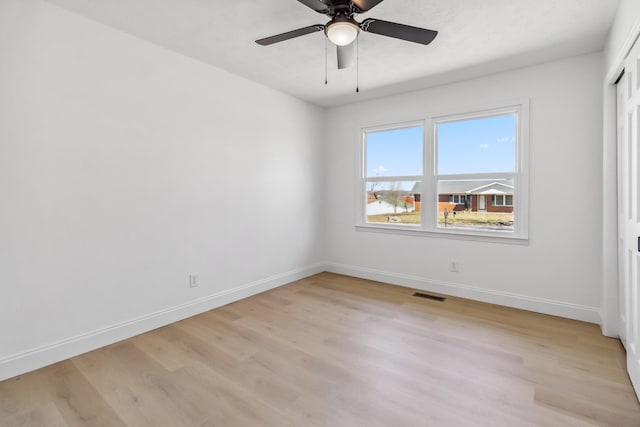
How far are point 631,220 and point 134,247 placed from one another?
3.71 m

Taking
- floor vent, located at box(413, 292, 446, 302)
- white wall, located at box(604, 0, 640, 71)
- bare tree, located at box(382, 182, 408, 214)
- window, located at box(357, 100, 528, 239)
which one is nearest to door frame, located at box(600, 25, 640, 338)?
white wall, located at box(604, 0, 640, 71)

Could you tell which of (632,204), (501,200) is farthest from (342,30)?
(501,200)

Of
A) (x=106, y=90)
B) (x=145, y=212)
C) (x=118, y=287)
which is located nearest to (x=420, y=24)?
(x=106, y=90)

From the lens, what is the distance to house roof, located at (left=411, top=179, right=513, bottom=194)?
3467mm

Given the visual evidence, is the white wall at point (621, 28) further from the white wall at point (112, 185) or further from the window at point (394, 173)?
the white wall at point (112, 185)

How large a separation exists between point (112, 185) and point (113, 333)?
1236 mm

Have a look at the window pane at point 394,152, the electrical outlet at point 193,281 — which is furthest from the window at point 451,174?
the electrical outlet at point 193,281

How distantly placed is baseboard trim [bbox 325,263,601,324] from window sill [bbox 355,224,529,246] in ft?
1.85

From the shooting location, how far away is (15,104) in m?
2.10

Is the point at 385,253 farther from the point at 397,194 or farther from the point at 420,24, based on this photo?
the point at 420,24

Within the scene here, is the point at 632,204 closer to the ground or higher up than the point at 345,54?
closer to the ground

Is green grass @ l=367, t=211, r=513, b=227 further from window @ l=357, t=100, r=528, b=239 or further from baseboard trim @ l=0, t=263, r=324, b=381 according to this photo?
baseboard trim @ l=0, t=263, r=324, b=381

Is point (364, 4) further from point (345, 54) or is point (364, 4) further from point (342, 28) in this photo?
point (345, 54)

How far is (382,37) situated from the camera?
8.67 feet
